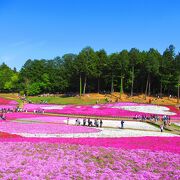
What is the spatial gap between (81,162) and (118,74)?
95.3m

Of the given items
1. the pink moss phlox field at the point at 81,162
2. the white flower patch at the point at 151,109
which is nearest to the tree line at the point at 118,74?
the white flower patch at the point at 151,109

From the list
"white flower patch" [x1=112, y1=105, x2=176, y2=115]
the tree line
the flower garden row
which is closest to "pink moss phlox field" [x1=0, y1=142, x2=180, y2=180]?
the flower garden row

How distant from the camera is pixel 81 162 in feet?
79.2

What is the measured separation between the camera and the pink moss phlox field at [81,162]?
21.1 metres

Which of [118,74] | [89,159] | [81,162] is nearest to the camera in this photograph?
[81,162]

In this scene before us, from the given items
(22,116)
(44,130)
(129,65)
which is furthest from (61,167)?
(129,65)

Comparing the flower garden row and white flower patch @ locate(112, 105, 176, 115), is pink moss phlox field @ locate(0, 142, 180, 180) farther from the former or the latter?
white flower patch @ locate(112, 105, 176, 115)

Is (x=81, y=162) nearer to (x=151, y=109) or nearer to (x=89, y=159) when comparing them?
(x=89, y=159)

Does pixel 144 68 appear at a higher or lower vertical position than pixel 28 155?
higher

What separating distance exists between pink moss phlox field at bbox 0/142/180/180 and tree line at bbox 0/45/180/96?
79023 mm

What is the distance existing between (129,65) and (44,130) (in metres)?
78.3

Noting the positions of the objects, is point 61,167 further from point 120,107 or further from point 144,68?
point 144,68

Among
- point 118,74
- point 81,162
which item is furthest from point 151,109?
point 81,162

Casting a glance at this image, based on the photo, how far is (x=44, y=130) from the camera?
141ft
